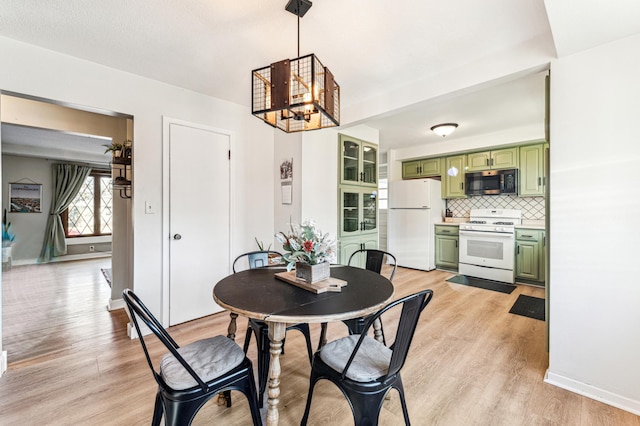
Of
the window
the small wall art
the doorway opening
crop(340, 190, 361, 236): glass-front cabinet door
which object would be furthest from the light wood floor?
the window

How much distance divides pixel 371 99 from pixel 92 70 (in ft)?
8.39

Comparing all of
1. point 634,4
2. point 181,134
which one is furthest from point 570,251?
point 181,134

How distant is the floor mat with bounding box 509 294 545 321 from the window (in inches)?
Answer: 310

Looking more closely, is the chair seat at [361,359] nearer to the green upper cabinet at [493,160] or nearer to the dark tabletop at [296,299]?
Answer: the dark tabletop at [296,299]

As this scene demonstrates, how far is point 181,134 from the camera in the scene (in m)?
2.80

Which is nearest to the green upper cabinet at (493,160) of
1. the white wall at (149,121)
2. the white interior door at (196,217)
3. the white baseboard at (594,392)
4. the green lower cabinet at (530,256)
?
the green lower cabinet at (530,256)

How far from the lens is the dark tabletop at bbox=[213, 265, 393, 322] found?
123cm

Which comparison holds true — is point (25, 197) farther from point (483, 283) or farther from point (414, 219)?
point (483, 283)

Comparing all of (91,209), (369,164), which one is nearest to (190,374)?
(369,164)

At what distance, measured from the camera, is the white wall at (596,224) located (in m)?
1.63

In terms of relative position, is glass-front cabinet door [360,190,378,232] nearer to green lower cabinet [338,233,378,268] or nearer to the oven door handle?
green lower cabinet [338,233,378,268]

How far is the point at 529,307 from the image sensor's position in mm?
3242

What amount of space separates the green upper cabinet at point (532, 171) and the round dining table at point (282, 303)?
12.6 ft

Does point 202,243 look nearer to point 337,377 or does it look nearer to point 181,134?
point 181,134
